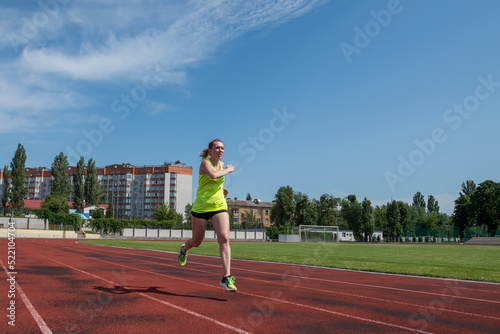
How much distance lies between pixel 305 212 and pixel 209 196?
3403 inches

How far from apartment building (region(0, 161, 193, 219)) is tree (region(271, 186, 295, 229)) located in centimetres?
5125

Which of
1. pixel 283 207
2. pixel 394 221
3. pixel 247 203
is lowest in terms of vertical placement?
pixel 394 221

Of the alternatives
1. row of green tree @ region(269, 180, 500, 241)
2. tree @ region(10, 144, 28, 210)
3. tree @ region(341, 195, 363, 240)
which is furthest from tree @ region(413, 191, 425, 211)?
tree @ region(10, 144, 28, 210)

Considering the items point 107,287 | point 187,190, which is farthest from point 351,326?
point 187,190

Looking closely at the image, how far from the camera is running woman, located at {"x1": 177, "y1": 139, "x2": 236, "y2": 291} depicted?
5684 millimetres

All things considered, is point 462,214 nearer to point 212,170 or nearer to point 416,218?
point 416,218

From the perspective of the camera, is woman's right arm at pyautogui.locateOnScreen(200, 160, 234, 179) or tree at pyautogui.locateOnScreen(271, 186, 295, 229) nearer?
woman's right arm at pyautogui.locateOnScreen(200, 160, 234, 179)

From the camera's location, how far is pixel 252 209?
139000 millimetres

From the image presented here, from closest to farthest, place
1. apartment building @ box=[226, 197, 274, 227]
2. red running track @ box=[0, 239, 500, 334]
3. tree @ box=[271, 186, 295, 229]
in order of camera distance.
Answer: red running track @ box=[0, 239, 500, 334], tree @ box=[271, 186, 295, 229], apartment building @ box=[226, 197, 274, 227]

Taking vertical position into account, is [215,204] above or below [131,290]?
above

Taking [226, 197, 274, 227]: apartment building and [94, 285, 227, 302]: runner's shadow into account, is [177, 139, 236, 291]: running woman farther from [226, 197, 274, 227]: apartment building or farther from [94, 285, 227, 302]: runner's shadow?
[226, 197, 274, 227]: apartment building

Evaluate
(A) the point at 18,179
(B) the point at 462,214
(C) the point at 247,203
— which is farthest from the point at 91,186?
(B) the point at 462,214

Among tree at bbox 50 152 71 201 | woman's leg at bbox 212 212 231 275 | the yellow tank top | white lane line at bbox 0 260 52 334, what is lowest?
white lane line at bbox 0 260 52 334

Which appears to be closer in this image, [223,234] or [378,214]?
[223,234]
